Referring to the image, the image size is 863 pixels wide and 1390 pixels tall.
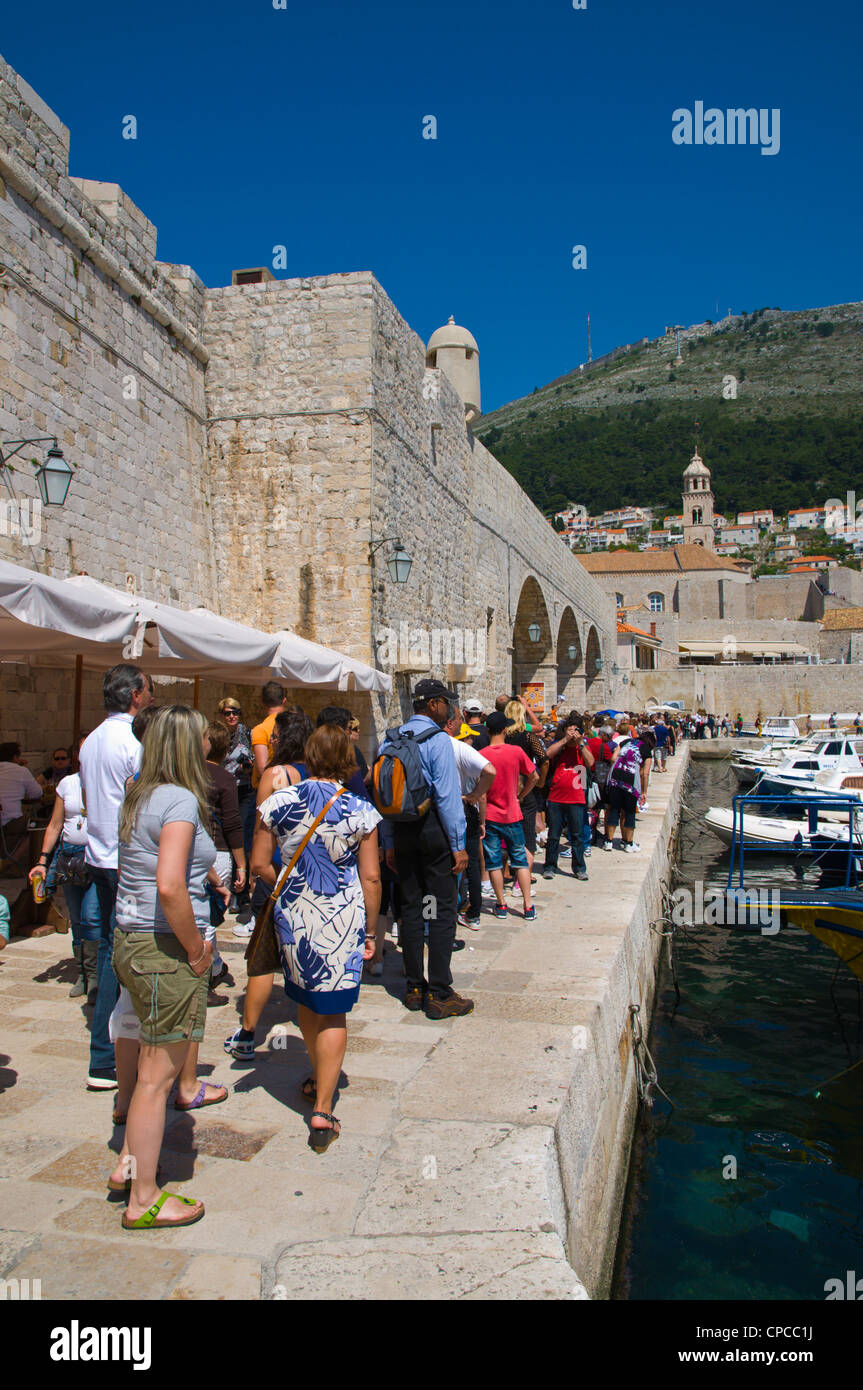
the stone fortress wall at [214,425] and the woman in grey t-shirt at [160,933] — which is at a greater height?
the stone fortress wall at [214,425]

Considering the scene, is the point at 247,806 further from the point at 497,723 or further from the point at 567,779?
the point at 567,779

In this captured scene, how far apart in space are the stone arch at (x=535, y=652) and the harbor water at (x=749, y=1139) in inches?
574

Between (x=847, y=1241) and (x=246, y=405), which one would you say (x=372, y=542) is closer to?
(x=246, y=405)

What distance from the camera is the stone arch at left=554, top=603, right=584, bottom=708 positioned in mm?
28141

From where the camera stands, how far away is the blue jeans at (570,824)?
24.2 ft

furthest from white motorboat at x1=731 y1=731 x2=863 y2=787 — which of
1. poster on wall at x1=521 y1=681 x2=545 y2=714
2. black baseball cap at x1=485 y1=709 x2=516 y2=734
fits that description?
black baseball cap at x1=485 y1=709 x2=516 y2=734

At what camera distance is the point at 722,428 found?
12056cm

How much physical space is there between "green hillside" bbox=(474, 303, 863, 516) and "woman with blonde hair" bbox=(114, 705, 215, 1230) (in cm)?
11859

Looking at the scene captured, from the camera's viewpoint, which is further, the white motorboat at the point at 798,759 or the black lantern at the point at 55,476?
the white motorboat at the point at 798,759

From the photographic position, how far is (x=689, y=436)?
122500mm

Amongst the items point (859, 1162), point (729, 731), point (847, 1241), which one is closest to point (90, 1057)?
point (847, 1241)

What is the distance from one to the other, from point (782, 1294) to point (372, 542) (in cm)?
755

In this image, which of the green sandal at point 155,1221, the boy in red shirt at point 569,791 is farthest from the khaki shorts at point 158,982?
the boy in red shirt at point 569,791

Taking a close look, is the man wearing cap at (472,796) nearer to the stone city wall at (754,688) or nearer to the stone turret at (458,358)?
the stone turret at (458,358)
